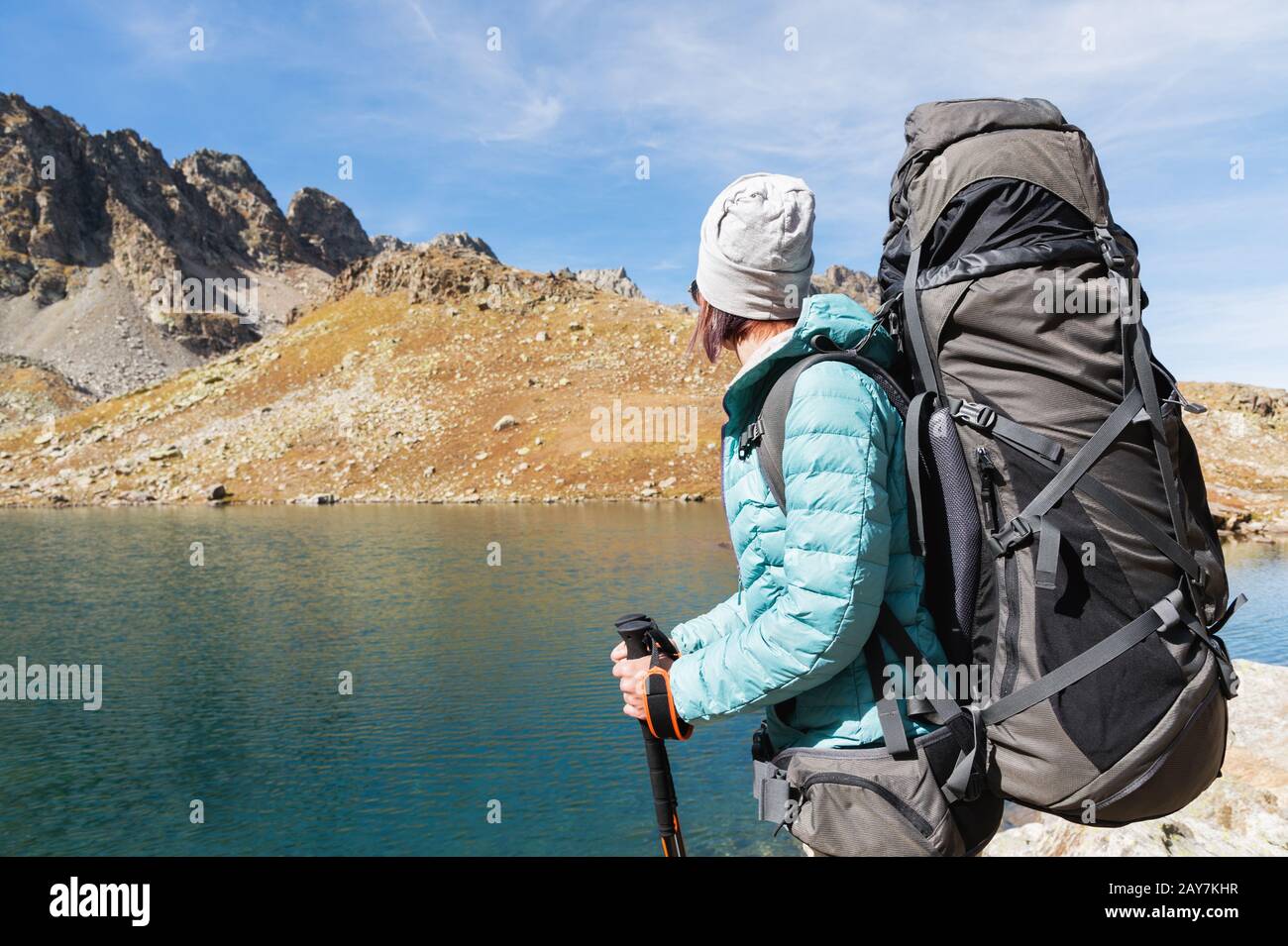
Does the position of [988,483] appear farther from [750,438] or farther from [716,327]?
[716,327]

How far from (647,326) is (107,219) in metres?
175

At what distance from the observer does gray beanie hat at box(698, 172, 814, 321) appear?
315 cm

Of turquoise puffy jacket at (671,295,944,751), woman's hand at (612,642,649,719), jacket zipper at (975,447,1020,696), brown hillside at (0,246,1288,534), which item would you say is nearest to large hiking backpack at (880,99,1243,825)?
jacket zipper at (975,447,1020,696)

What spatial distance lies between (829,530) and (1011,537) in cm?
55

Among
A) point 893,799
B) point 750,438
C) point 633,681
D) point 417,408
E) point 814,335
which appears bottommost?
point 893,799

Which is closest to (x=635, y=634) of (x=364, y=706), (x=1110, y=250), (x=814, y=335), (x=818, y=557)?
(x=818, y=557)

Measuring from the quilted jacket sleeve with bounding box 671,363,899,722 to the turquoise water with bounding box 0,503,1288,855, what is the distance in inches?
287

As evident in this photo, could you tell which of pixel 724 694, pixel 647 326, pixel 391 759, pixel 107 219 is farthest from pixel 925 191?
pixel 107 219

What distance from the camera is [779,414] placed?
289cm

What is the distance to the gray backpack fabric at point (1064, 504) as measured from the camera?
273 centimetres

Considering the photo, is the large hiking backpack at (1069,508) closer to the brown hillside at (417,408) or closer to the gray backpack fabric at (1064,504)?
the gray backpack fabric at (1064,504)
